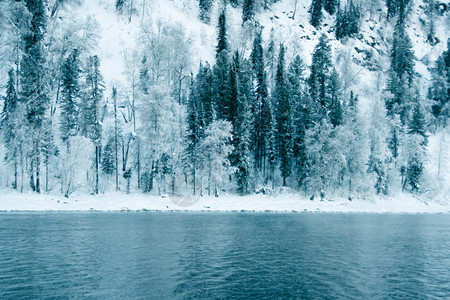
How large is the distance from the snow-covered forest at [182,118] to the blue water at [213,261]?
2206cm

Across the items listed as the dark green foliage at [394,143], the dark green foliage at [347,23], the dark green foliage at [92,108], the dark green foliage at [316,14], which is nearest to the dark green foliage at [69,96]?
the dark green foliage at [92,108]

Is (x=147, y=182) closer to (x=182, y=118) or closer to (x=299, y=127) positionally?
(x=182, y=118)

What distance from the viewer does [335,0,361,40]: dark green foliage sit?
369ft

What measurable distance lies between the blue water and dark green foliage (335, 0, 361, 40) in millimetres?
91058

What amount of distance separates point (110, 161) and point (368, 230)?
41.8m

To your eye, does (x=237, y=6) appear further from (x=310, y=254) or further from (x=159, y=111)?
(x=310, y=254)

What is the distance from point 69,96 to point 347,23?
88.8m

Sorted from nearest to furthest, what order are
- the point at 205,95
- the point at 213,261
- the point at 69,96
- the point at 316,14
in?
1. the point at 213,261
2. the point at 69,96
3. the point at 205,95
4. the point at 316,14

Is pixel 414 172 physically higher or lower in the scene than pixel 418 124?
lower

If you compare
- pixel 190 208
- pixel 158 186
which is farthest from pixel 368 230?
pixel 158 186

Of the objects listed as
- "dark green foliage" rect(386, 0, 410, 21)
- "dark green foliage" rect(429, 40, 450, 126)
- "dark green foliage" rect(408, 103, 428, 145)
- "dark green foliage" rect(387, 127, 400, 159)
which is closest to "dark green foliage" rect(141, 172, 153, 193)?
"dark green foliage" rect(387, 127, 400, 159)

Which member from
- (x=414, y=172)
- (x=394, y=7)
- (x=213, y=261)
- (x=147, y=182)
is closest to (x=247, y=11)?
(x=394, y=7)

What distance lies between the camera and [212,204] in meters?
54.7

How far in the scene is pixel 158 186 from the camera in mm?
56406
